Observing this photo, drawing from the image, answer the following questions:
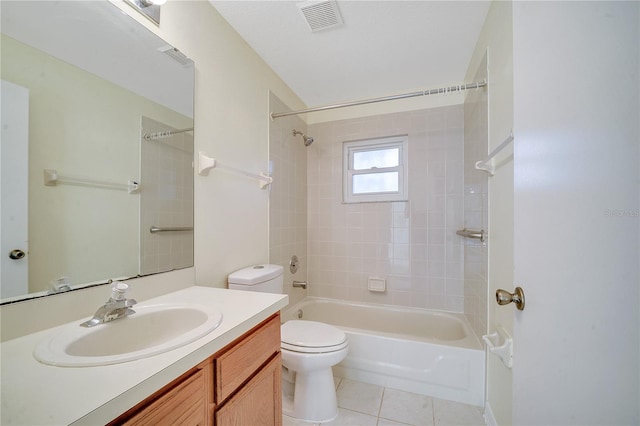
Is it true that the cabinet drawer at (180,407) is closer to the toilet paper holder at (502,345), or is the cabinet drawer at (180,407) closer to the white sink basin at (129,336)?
the white sink basin at (129,336)

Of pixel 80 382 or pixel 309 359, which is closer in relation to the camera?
pixel 80 382

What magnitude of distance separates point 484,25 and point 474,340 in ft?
6.63

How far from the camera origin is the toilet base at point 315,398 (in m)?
1.43

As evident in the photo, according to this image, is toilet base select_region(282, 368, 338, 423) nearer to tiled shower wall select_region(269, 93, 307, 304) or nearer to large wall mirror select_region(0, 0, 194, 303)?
tiled shower wall select_region(269, 93, 307, 304)

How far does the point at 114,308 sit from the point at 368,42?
197cm

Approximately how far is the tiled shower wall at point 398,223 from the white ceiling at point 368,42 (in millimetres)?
390

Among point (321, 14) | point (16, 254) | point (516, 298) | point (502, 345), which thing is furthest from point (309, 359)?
point (321, 14)

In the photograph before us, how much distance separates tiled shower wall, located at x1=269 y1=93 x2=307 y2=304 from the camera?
2.03 meters

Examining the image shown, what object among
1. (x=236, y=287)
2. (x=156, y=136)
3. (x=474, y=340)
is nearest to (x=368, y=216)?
(x=474, y=340)

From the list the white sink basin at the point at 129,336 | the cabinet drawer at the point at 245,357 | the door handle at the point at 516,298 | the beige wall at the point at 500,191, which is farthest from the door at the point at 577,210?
the white sink basin at the point at 129,336

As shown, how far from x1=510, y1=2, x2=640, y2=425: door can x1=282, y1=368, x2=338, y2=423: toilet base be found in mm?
1048

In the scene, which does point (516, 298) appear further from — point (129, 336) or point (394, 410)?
point (394, 410)

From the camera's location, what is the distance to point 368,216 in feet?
8.16

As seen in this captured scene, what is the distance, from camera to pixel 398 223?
2383 mm
